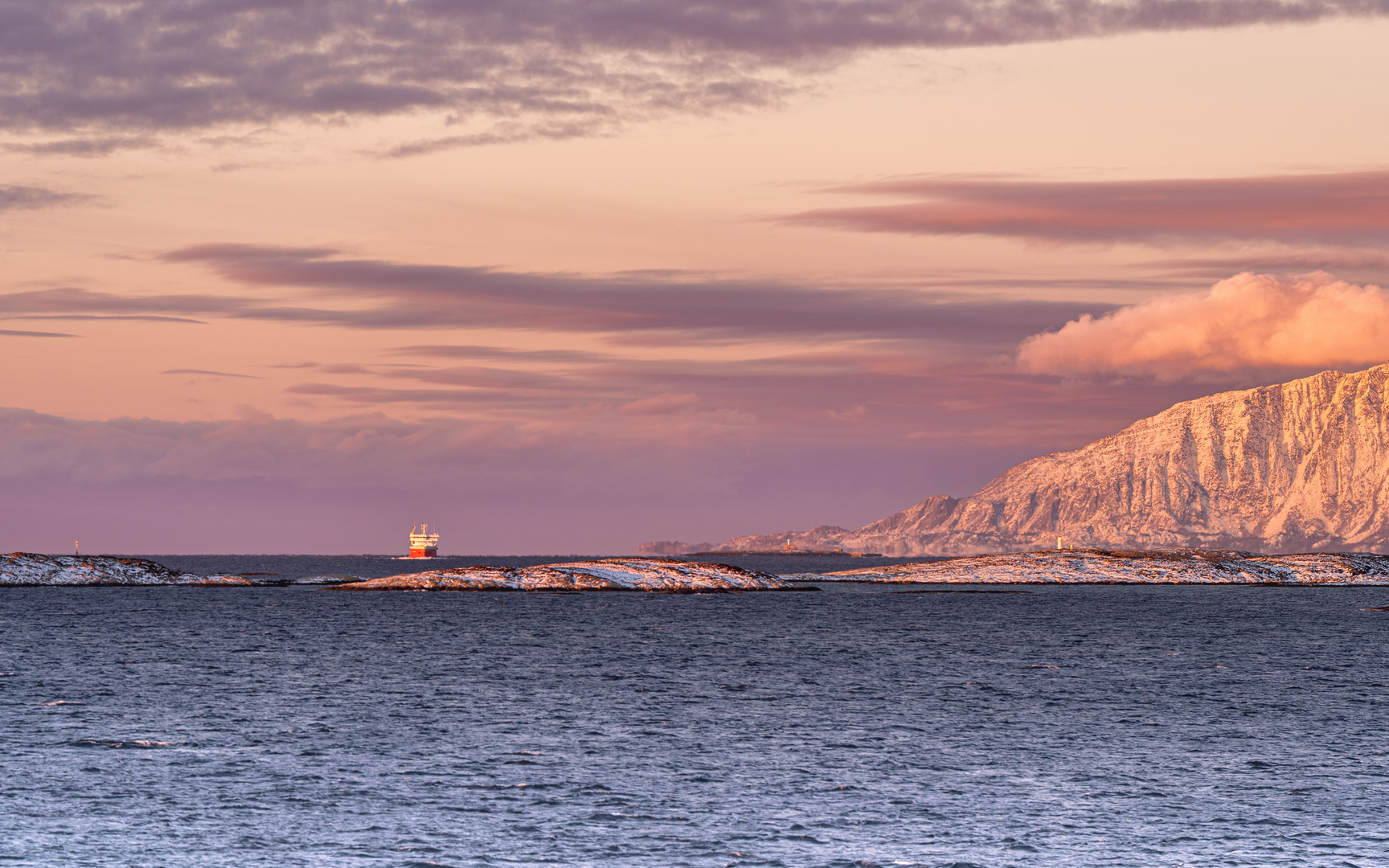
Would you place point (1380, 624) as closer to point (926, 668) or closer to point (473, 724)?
point (926, 668)

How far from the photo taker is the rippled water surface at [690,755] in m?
33.0

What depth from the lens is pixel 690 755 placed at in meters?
48.3

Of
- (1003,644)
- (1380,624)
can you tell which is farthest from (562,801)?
(1380,624)

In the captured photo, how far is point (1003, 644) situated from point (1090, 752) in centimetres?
6622

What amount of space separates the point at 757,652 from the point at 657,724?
46229 mm

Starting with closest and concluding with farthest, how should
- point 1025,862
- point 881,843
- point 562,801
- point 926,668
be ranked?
point 1025,862 → point 881,843 → point 562,801 → point 926,668

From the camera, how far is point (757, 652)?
338ft

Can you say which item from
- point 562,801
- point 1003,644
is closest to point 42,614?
point 1003,644

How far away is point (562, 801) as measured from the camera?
3888 centimetres

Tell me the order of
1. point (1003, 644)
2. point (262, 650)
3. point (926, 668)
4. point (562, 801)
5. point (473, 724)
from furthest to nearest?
point (1003, 644) → point (262, 650) → point (926, 668) → point (473, 724) → point (562, 801)

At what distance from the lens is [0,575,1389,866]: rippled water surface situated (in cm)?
3300

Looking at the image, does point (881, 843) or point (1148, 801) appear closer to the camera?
point (881, 843)

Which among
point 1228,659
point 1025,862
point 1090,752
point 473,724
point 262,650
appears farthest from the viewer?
point 262,650

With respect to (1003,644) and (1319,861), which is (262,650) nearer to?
(1003,644)
